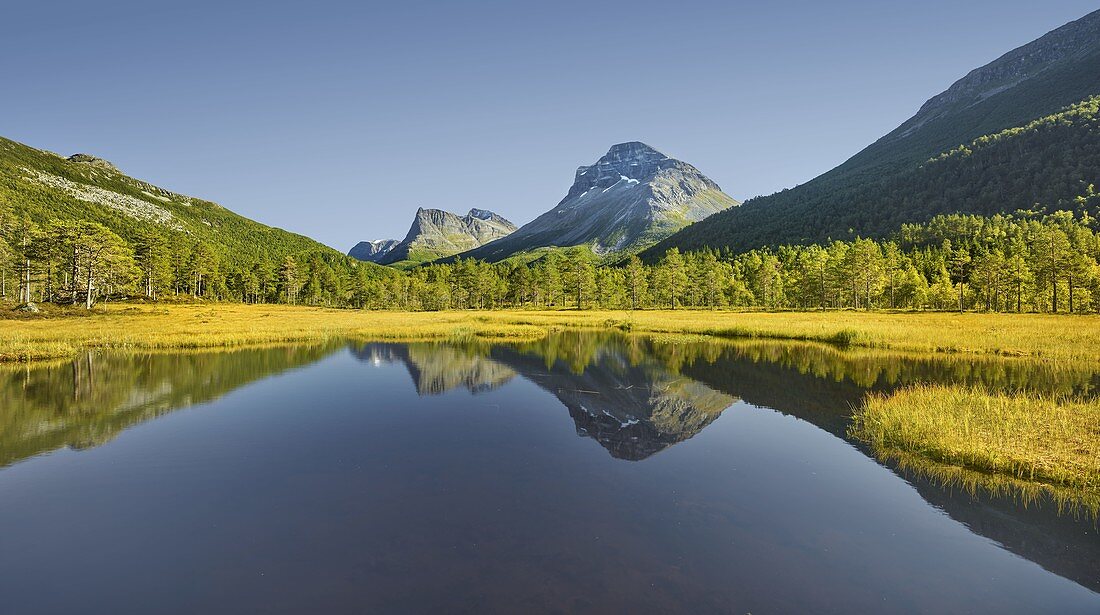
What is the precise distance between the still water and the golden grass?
1410 millimetres

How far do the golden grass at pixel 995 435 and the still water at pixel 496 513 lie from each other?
1.41 meters

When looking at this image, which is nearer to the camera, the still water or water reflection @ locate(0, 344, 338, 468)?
the still water

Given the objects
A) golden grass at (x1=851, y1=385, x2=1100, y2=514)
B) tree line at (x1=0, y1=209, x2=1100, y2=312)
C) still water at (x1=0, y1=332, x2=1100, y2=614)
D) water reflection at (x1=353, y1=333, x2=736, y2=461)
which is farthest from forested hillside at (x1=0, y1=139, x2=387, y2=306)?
golden grass at (x1=851, y1=385, x2=1100, y2=514)

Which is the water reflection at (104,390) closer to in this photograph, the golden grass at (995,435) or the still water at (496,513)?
the still water at (496,513)

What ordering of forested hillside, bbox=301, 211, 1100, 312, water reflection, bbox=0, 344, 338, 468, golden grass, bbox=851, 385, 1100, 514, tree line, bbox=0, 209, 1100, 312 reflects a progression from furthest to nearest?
forested hillside, bbox=301, 211, 1100, 312, tree line, bbox=0, 209, 1100, 312, water reflection, bbox=0, 344, 338, 468, golden grass, bbox=851, 385, 1100, 514

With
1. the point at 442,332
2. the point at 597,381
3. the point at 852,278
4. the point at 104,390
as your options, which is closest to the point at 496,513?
the point at 597,381

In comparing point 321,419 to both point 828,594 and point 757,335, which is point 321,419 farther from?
point 757,335

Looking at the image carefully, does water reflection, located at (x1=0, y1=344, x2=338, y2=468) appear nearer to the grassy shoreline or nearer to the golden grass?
the grassy shoreline

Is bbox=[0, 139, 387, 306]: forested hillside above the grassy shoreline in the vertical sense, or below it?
above

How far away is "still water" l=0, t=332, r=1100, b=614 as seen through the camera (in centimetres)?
925

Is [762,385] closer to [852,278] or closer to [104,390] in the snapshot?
[104,390]

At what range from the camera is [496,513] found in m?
12.8

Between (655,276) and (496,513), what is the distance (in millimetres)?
122624

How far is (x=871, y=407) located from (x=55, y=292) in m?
119
